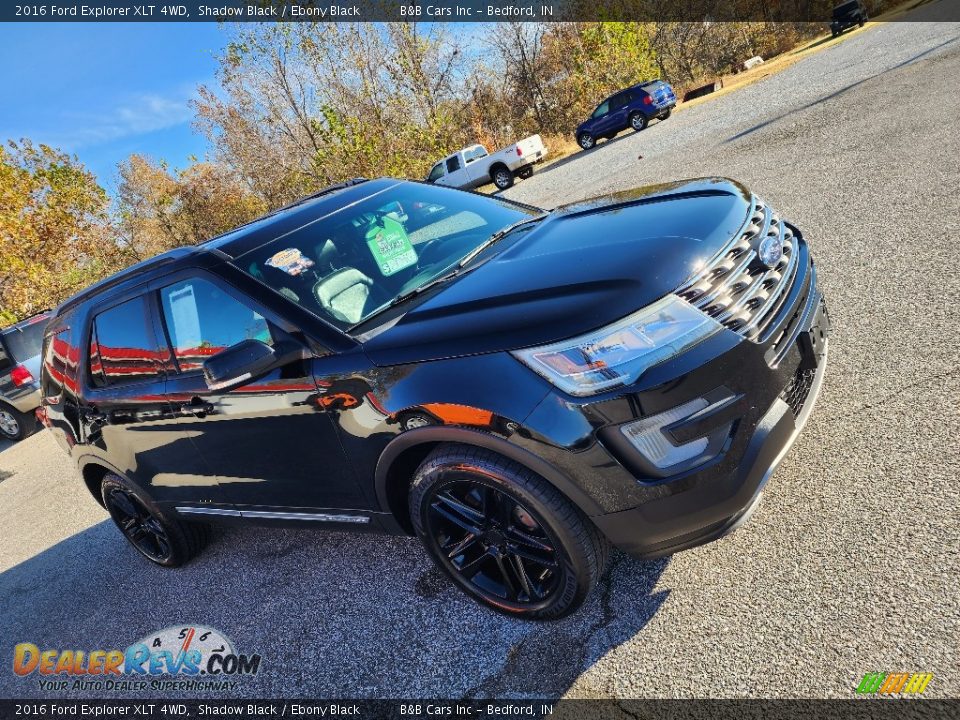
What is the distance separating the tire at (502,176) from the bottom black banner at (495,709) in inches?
893

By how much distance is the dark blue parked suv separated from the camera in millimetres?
24188

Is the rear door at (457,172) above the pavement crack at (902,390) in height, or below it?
above

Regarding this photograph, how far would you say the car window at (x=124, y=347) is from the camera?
3.69 m

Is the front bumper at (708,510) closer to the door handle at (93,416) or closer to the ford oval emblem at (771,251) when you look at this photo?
the ford oval emblem at (771,251)

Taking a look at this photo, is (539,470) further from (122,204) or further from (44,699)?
(122,204)

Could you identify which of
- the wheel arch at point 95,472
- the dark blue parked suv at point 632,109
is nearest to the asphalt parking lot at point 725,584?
the wheel arch at point 95,472

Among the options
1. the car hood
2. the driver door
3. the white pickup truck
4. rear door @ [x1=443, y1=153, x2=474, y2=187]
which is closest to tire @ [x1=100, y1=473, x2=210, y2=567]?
the driver door

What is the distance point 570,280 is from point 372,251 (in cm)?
135

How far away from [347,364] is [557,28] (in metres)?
41.1

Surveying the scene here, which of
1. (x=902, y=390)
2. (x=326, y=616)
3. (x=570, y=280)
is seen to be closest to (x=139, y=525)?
(x=326, y=616)

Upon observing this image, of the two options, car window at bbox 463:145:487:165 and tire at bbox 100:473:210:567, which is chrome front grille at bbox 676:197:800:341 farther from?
car window at bbox 463:145:487:165

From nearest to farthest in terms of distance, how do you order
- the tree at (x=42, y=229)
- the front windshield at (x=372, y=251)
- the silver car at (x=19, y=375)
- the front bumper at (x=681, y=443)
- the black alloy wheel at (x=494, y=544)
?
the front bumper at (x=681, y=443) → the black alloy wheel at (x=494, y=544) → the front windshield at (x=372, y=251) → the silver car at (x=19, y=375) → the tree at (x=42, y=229)

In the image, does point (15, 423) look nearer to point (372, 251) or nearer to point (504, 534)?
point (372, 251)

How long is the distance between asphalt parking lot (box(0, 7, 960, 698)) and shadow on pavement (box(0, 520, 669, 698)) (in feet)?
0.04
